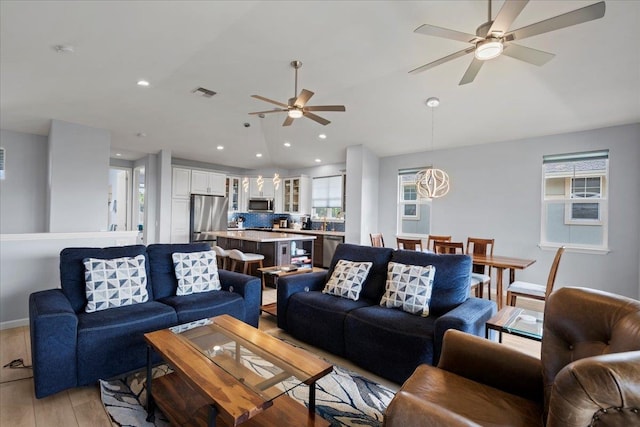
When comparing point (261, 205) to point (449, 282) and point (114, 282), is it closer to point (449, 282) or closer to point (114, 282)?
point (114, 282)

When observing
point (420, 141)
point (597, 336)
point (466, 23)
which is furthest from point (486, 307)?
point (420, 141)

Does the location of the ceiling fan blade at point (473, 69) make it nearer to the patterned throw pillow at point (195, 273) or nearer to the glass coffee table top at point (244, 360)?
the glass coffee table top at point (244, 360)

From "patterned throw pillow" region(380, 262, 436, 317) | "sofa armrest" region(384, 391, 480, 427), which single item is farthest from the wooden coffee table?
"patterned throw pillow" region(380, 262, 436, 317)

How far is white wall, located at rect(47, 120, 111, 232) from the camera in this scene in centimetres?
470

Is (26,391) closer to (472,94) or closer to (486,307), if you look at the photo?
(486,307)

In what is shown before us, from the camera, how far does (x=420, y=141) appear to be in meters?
5.67

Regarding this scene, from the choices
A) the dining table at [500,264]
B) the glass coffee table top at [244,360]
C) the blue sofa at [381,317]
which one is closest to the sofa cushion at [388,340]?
the blue sofa at [381,317]

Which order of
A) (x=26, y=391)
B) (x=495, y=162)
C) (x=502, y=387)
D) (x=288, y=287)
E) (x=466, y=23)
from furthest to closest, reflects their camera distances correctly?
1. (x=495, y=162)
2. (x=288, y=287)
3. (x=466, y=23)
4. (x=26, y=391)
5. (x=502, y=387)

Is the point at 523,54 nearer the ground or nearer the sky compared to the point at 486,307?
nearer the sky

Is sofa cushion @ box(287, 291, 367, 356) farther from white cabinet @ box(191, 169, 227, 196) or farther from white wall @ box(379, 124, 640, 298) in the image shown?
white cabinet @ box(191, 169, 227, 196)

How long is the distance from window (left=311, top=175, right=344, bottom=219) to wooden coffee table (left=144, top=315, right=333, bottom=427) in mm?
5490

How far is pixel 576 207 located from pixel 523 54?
326 centimetres

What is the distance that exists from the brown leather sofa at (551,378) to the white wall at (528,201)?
3936 millimetres

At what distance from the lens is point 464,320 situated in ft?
6.95
